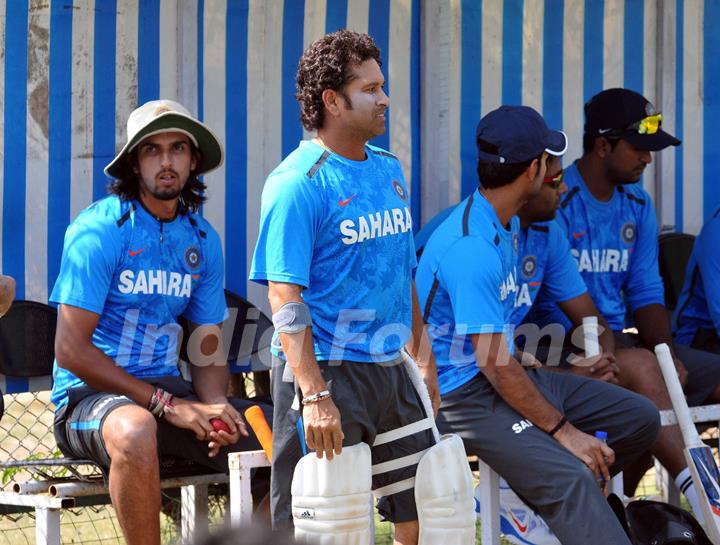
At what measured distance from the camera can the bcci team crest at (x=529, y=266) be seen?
4926mm

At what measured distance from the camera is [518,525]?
452cm

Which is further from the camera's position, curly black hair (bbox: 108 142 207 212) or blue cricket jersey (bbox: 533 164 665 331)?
blue cricket jersey (bbox: 533 164 665 331)

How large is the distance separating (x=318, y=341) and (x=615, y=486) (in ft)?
5.87

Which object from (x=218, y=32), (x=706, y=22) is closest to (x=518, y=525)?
(x=218, y=32)

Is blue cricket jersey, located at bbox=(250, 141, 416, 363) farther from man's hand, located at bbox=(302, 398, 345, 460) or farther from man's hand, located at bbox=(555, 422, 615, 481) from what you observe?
man's hand, located at bbox=(555, 422, 615, 481)

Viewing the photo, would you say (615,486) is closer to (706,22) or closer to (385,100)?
(385,100)

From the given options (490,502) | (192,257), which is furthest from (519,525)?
(192,257)

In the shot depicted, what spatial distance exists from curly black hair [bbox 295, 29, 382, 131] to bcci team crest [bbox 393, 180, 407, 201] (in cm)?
29

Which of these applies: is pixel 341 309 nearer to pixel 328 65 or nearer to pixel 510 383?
pixel 328 65

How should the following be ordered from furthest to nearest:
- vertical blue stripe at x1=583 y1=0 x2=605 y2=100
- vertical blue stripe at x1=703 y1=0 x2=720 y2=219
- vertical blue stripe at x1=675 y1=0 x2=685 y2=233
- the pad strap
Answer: vertical blue stripe at x1=703 y1=0 x2=720 y2=219 < vertical blue stripe at x1=675 y1=0 x2=685 y2=233 < vertical blue stripe at x1=583 y1=0 x2=605 y2=100 < the pad strap

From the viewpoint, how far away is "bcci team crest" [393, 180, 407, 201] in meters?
3.70

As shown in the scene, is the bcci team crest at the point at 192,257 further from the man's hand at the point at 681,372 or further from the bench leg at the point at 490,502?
the man's hand at the point at 681,372

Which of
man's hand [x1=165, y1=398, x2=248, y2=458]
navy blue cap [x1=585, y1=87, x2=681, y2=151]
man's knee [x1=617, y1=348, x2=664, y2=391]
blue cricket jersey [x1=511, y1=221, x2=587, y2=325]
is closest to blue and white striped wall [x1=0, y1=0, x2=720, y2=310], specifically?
navy blue cap [x1=585, y1=87, x2=681, y2=151]

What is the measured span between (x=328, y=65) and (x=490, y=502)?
1669mm
